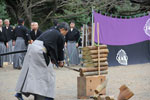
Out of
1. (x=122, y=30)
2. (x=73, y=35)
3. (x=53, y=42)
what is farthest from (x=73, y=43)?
(x=53, y=42)

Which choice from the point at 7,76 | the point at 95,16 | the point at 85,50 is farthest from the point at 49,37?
the point at 95,16

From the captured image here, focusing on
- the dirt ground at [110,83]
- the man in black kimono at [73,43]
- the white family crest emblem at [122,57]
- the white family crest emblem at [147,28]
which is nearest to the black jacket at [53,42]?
the dirt ground at [110,83]

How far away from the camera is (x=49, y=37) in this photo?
19.5ft

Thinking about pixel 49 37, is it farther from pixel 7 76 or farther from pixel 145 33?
pixel 145 33

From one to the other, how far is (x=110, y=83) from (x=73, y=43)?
5271 millimetres

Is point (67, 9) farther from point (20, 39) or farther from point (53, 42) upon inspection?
point (53, 42)

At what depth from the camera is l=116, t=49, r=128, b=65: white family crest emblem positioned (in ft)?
47.6

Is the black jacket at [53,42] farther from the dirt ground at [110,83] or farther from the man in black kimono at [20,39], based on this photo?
the man in black kimono at [20,39]

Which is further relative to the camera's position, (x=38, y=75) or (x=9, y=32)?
(x=9, y=32)

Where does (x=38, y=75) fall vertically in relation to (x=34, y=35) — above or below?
below

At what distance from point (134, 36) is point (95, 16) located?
8.78ft

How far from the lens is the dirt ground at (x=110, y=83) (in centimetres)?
811

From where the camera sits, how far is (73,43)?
14859 millimetres

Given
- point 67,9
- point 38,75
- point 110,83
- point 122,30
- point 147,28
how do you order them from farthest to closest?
1. point 67,9
2. point 147,28
3. point 122,30
4. point 110,83
5. point 38,75
